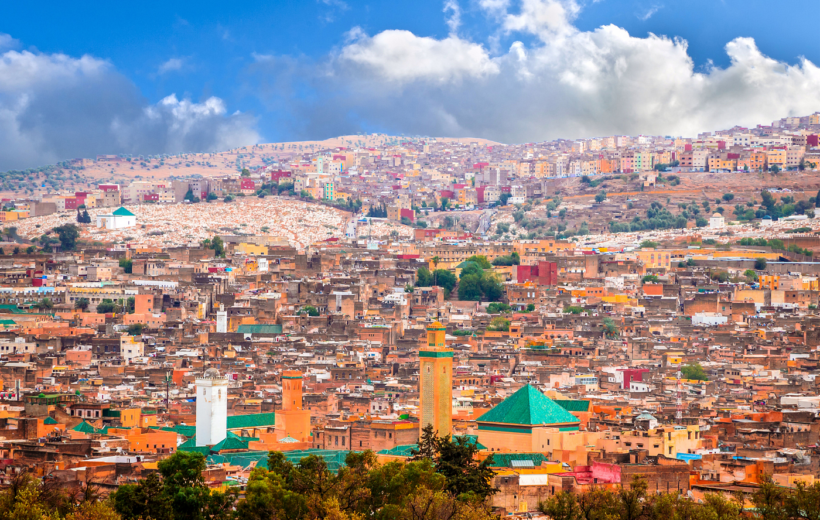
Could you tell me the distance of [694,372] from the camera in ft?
149

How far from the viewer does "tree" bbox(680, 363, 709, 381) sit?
44906 millimetres

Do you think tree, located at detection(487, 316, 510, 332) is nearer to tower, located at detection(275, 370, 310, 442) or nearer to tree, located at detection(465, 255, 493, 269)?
tree, located at detection(465, 255, 493, 269)

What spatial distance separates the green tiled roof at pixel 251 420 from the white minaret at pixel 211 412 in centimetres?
82

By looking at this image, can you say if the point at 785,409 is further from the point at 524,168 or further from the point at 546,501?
the point at 524,168

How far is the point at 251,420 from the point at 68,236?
5060 centimetres

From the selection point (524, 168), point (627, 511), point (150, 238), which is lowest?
point (627, 511)

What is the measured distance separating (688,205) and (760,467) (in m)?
71.6

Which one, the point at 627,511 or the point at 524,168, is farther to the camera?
the point at 524,168

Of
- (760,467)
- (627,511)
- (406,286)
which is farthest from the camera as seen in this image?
(406,286)

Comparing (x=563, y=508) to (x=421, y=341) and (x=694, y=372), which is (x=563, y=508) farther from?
(x=421, y=341)

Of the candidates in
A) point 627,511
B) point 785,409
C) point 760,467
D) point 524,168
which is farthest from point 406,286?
point 524,168

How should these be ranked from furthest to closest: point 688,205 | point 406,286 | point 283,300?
point 688,205 < point 406,286 < point 283,300

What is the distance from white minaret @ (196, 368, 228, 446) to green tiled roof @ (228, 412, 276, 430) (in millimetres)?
823

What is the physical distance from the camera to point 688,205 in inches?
3871
